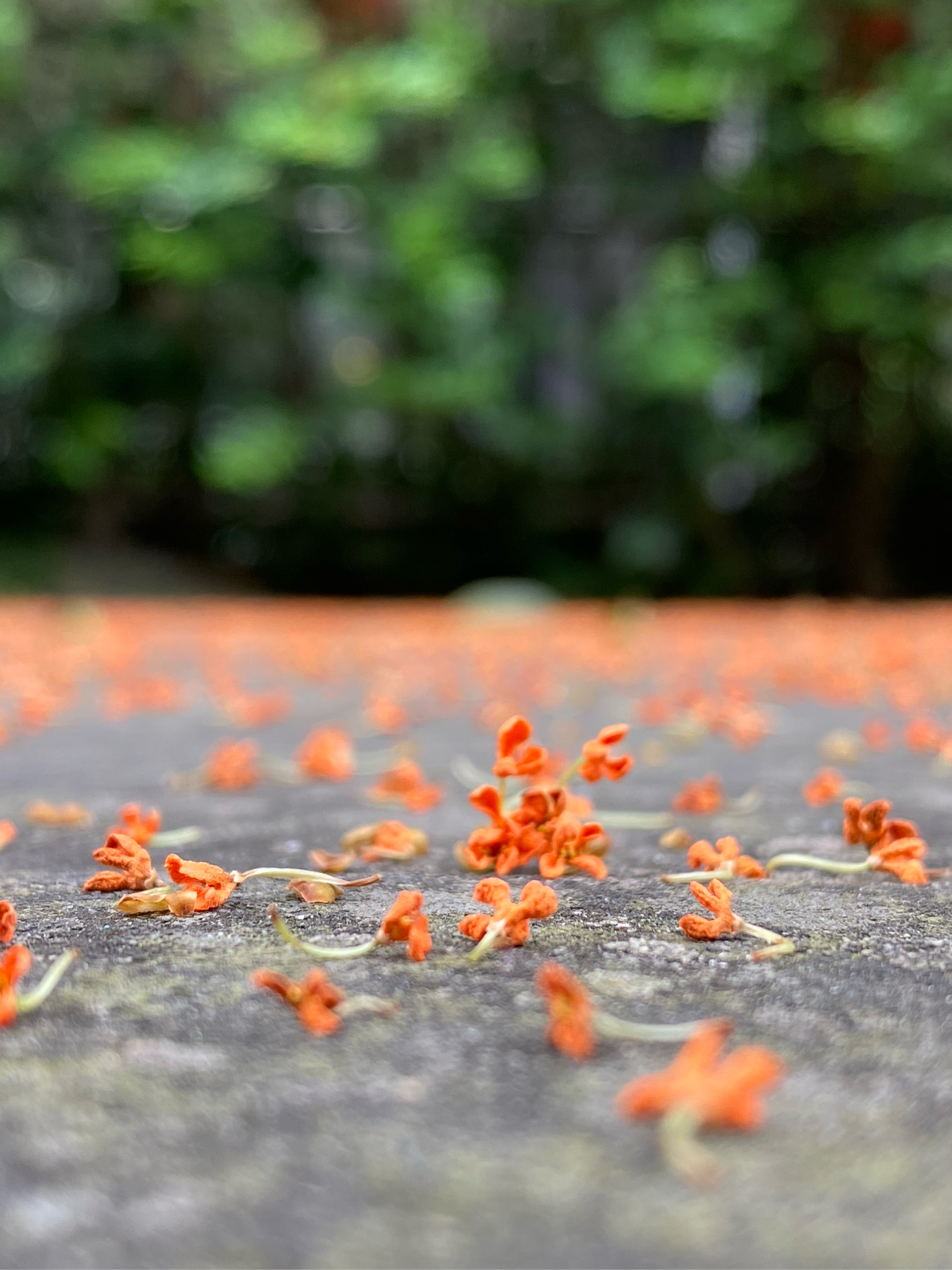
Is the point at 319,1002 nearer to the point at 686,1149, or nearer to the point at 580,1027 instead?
Result: the point at 580,1027

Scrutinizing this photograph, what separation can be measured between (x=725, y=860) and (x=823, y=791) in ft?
1.60

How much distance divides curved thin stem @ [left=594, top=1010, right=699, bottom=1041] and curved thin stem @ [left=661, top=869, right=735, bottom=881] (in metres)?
0.41

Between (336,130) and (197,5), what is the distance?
6.14 ft

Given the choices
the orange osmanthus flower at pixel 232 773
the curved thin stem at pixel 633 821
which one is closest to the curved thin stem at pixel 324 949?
the curved thin stem at pixel 633 821

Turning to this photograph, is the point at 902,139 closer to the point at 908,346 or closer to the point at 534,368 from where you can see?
the point at 908,346

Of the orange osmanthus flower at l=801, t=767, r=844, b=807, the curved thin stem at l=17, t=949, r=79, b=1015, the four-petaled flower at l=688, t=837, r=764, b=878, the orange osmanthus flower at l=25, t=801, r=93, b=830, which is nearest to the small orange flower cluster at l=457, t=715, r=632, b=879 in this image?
the four-petaled flower at l=688, t=837, r=764, b=878

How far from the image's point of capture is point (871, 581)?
10055 millimetres

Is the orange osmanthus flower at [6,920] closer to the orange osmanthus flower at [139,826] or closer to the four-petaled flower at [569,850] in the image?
the orange osmanthus flower at [139,826]

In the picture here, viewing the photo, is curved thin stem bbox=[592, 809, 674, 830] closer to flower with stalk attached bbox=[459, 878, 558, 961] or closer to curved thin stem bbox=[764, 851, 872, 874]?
curved thin stem bbox=[764, 851, 872, 874]

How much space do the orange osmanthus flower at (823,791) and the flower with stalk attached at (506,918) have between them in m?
0.77

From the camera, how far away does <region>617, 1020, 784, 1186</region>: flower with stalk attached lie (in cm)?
65

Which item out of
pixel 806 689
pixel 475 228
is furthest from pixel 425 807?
pixel 475 228

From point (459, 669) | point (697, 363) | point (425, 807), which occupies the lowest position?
point (459, 669)

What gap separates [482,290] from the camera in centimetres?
879
